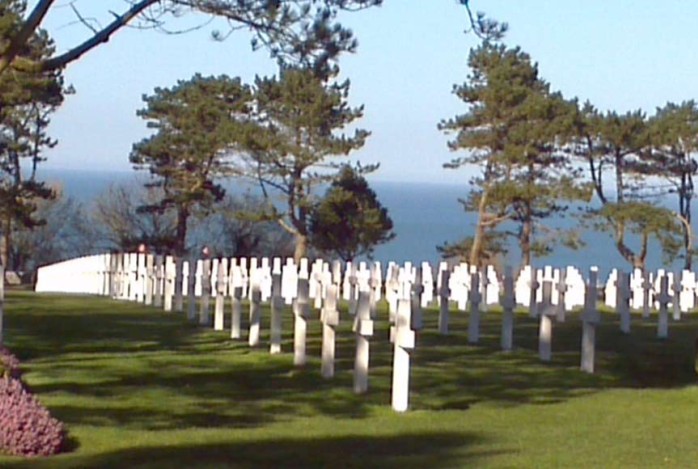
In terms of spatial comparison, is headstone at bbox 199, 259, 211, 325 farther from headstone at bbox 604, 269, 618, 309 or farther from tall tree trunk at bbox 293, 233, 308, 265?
tall tree trunk at bbox 293, 233, 308, 265

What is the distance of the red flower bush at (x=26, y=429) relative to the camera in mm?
11445

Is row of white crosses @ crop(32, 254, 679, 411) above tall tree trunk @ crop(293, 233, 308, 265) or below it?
below

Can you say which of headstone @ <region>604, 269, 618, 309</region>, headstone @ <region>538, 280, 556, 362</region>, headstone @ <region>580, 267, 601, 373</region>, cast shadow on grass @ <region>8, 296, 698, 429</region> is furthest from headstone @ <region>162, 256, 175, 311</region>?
headstone @ <region>580, 267, 601, 373</region>

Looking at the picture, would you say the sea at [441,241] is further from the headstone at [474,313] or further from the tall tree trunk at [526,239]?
the headstone at [474,313]

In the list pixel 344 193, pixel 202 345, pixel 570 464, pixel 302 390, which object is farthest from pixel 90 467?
pixel 344 193

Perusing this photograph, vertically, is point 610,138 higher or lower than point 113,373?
higher

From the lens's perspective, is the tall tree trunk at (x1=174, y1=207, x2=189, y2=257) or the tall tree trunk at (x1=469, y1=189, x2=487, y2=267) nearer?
the tall tree trunk at (x1=469, y1=189, x2=487, y2=267)

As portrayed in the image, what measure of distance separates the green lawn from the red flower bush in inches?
7.5

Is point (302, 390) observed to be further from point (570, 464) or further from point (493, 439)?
point (570, 464)

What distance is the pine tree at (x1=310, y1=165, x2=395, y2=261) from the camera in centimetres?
5322

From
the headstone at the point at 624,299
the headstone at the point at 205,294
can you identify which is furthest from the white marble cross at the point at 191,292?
the headstone at the point at 624,299

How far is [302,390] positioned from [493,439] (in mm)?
3918

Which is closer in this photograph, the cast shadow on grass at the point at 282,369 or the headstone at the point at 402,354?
the headstone at the point at 402,354

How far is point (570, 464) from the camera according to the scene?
1111cm
